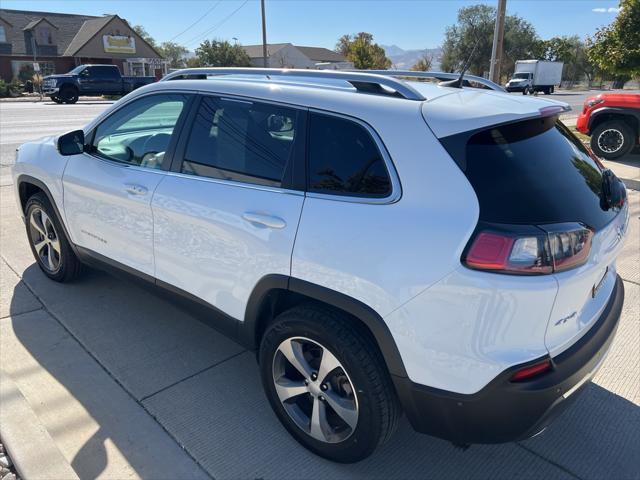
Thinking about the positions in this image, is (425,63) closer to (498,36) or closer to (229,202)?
(498,36)

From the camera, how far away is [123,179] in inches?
128

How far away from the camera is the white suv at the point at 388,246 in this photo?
6.13ft

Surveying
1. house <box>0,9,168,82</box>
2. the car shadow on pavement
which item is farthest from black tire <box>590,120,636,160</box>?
house <box>0,9,168,82</box>

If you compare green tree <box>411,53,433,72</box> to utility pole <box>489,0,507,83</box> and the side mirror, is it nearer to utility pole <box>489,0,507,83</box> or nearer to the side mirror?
utility pole <box>489,0,507,83</box>

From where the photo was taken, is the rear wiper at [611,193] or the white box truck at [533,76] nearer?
the rear wiper at [611,193]

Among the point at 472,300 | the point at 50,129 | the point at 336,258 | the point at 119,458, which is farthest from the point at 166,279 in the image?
the point at 50,129

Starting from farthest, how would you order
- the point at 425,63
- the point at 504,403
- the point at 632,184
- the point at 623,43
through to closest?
1. the point at 425,63
2. the point at 623,43
3. the point at 632,184
4. the point at 504,403

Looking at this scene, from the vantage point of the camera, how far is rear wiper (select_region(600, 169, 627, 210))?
7.54 ft

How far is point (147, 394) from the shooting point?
9.71 feet

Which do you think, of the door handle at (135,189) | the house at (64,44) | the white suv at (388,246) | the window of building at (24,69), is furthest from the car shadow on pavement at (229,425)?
the house at (64,44)

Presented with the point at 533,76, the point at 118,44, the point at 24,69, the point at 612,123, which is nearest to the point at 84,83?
the point at 24,69

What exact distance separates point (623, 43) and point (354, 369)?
1395 cm

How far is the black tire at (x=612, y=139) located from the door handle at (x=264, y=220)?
9.54 metres

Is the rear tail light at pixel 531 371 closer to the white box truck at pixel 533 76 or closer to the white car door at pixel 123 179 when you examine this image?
the white car door at pixel 123 179
